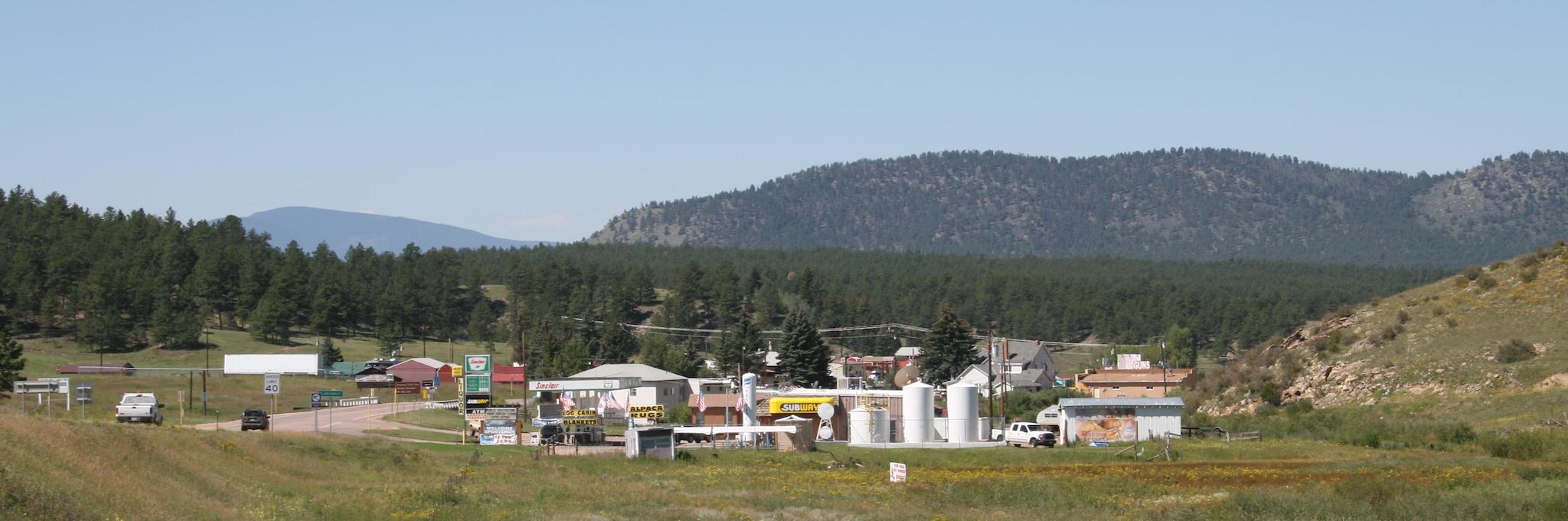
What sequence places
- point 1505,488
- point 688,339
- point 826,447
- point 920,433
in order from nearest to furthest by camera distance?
point 1505,488 < point 826,447 < point 920,433 < point 688,339

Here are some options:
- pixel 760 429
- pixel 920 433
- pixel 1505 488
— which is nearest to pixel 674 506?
pixel 1505 488

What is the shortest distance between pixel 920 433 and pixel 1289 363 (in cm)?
2362

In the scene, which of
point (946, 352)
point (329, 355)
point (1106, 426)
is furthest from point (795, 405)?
point (329, 355)

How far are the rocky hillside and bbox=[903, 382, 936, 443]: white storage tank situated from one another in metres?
18.8

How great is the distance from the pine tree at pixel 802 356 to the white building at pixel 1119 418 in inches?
1745

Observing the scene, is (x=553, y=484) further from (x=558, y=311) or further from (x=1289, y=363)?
(x=558, y=311)

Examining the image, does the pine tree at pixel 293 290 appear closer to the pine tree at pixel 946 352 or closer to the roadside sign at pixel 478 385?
the pine tree at pixel 946 352

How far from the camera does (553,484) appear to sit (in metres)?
49.0

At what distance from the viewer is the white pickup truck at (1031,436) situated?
244 ft

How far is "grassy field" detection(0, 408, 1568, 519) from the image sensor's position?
112ft

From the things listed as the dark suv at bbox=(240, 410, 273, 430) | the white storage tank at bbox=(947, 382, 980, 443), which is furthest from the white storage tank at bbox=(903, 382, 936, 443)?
the dark suv at bbox=(240, 410, 273, 430)

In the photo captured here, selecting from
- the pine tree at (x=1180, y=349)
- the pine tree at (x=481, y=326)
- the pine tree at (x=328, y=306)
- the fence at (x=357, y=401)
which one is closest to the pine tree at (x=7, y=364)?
the fence at (x=357, y=401)

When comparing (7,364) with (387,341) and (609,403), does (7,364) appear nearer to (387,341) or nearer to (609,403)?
(609,403)

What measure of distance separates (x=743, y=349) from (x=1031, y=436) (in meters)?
59.1
